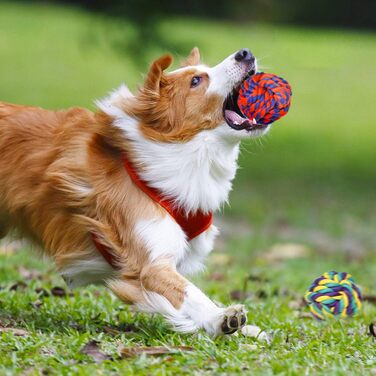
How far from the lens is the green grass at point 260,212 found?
5.12m

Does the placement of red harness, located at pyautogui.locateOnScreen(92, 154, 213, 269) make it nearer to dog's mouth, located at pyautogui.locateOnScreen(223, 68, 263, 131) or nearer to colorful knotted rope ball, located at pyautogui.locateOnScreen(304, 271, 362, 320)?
dog's mouth, located at pyautogui.locateOnScreen(223, 68, 263, 131)

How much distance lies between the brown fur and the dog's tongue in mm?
72

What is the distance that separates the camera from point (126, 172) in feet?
19.4

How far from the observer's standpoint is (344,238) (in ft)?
40.4

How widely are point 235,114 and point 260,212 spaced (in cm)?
798

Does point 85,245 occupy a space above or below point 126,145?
below

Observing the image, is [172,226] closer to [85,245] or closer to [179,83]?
[85,245]

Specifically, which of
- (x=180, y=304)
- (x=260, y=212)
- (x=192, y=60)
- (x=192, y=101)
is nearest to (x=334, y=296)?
(x=180, y=304)

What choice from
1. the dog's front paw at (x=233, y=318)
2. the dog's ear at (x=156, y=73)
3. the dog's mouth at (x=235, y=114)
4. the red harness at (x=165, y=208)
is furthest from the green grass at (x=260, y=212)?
the dog's ear at (x=156, y=73)

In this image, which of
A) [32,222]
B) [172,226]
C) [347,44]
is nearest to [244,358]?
[172,226]

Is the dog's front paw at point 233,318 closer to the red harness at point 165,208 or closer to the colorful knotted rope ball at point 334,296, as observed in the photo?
the red harness at point 165,208

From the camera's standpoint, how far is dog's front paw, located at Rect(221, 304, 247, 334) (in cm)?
530

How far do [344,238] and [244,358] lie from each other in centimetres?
755

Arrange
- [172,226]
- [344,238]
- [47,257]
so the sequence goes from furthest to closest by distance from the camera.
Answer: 1. [344,238]
2. [47,257]
3. [172,226]
